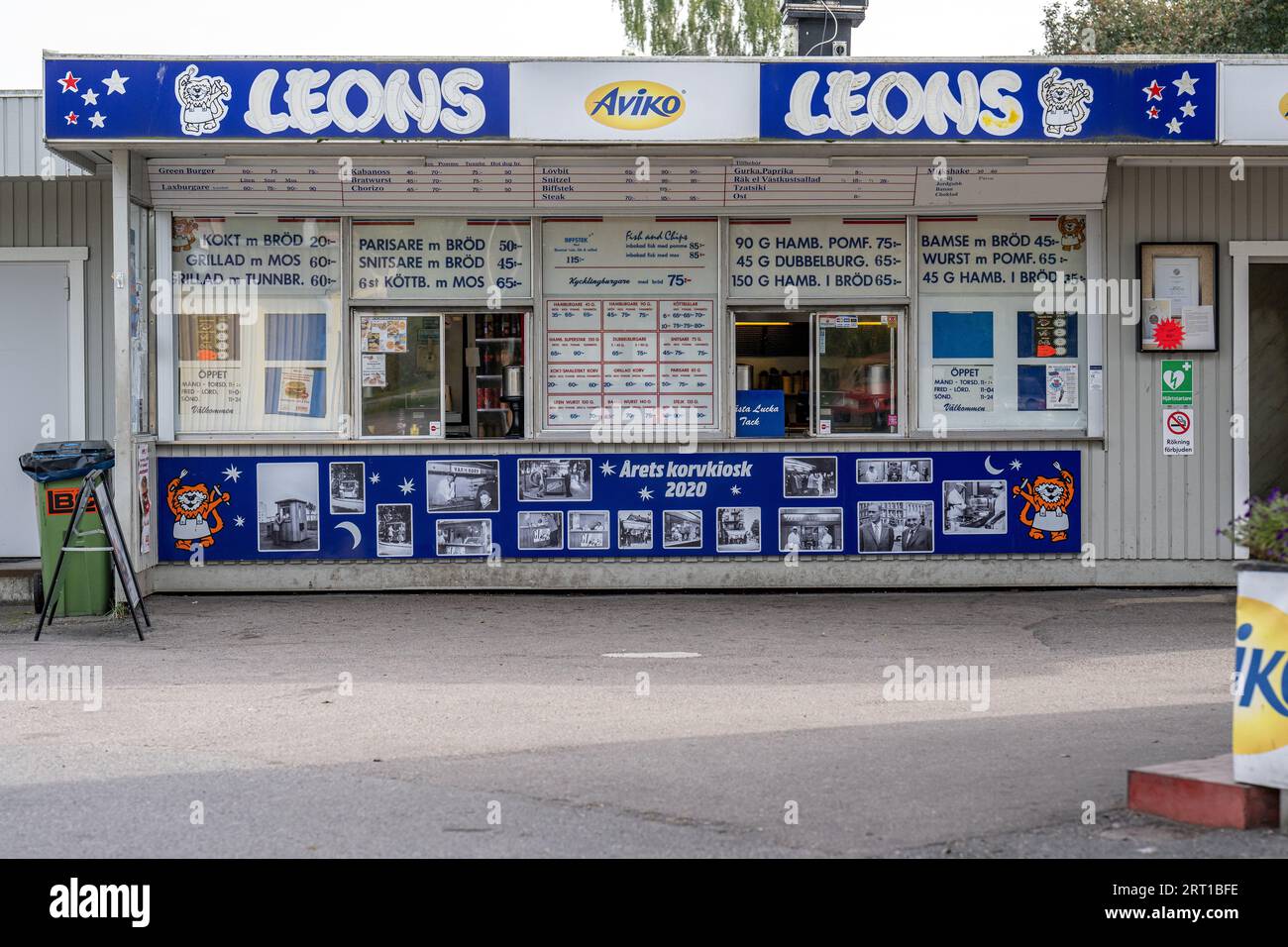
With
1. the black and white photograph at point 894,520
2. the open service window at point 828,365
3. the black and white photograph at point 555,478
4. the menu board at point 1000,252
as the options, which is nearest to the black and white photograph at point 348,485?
the black and white photograph at point 555,478

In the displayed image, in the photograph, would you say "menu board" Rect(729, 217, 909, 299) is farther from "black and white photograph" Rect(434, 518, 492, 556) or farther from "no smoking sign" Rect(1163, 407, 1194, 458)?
"black and white photograph" Rect(434, 518, 492, 556)

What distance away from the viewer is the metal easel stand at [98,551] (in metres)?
10.8

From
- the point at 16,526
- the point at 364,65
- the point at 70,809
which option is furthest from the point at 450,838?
the point at 16,526

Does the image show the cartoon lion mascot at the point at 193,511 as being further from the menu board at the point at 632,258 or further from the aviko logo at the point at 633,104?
the aviko logo at the point at 633,104

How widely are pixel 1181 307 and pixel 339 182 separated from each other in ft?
22.4

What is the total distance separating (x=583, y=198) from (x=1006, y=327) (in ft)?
11.8

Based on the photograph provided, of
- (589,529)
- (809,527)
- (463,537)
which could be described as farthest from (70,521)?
(809,527)

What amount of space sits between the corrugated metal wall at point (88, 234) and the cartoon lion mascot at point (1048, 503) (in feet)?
24.6

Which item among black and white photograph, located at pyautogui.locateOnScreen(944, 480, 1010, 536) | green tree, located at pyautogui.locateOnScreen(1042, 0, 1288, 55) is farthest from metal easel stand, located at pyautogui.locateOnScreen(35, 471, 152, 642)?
green tree, located at pyautogui.locateOnScreen(1042, 0, 1288, 55)

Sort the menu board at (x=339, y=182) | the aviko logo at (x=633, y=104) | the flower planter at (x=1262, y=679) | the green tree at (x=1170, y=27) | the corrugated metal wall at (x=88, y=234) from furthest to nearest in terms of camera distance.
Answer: the green tree at (x=1170, y=27)
the corrugated metal wall at (x=88, y=234)
the menu board at (x=339, y=182)
the aviko logo at (x=633, y=104)
the flower planter at (x=1262, y=679)

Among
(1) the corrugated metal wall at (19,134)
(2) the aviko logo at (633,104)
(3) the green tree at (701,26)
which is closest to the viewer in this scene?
(2) the aviko logo at (633,104)

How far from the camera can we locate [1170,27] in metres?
32.7

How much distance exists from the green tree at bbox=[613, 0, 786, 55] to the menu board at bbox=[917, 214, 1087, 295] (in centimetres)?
3295

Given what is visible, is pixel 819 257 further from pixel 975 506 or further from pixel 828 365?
pixel 975 506
